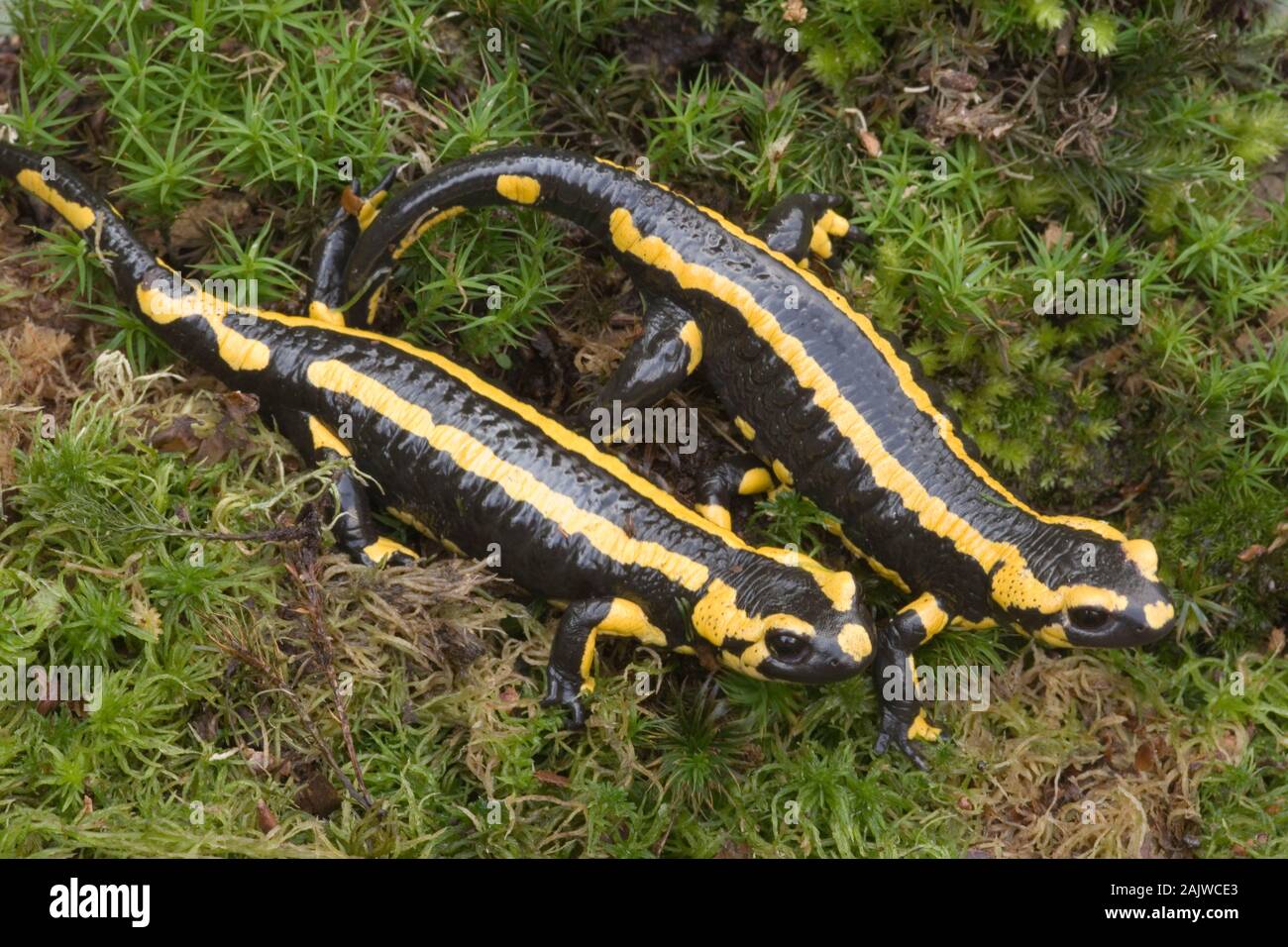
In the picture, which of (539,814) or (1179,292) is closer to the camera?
(539,814)

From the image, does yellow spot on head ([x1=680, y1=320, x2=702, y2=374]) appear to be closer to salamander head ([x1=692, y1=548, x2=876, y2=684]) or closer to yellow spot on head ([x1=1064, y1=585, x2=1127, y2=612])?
salamander head ([x1=692, y1=548, x2=876, y2=684])

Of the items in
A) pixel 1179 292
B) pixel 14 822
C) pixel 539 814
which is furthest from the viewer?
pixel 1179 292

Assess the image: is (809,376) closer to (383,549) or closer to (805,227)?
(805,227)

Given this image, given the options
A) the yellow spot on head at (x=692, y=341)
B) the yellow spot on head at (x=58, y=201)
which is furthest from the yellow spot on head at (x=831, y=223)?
the yellow spot on head at (x=58, y=201)

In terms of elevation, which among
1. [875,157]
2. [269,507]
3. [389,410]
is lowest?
[269,507]

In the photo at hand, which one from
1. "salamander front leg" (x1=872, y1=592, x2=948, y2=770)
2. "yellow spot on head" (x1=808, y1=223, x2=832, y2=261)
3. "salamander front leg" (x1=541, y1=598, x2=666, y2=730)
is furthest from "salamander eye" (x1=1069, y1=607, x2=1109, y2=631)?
"yellow spot on head" (x1=808, y1=223, x2=832, y2=261)

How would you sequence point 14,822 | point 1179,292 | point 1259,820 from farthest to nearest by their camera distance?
point 1179,292 < point 1259,820 < point 14,822

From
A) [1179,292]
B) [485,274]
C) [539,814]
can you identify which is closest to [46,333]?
[485,274]

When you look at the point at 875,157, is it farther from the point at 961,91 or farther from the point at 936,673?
the point at 936,673
